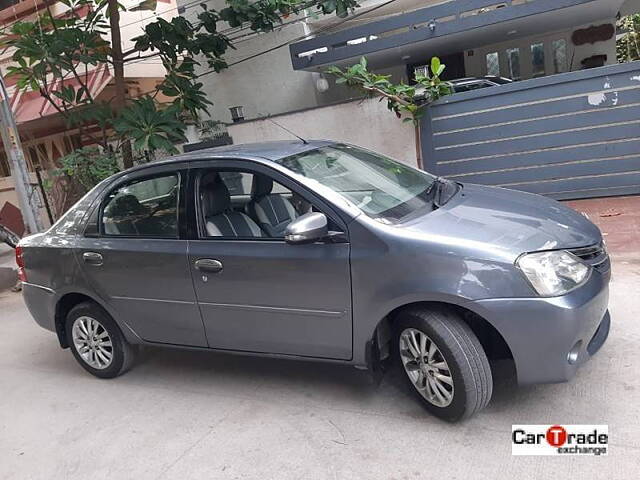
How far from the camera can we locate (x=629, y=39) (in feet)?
52.7

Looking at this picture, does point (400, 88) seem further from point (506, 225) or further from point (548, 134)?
point (506, 225)

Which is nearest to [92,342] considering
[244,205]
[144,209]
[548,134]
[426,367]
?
[144,209]

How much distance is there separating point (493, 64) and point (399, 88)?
278 inches

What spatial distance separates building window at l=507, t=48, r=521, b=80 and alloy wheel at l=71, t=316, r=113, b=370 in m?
12.0

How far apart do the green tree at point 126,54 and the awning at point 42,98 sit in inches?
74.5

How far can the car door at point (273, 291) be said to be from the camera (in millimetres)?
3197

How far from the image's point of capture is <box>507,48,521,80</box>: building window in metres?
13.3

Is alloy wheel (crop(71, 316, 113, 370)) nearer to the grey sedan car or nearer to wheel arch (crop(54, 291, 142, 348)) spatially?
the grey sedan car

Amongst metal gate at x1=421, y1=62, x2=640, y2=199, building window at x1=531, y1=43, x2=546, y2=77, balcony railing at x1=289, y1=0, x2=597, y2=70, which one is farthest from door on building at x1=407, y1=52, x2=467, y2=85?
metal gate at x1=421, y1=62, x2=640, y2=199

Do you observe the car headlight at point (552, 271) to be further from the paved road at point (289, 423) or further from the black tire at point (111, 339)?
the black tire at point (111, 339)

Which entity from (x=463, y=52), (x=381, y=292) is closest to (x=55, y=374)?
(x=381, y=292)

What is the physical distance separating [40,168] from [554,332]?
1160 cm

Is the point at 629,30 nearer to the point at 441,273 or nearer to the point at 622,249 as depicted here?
the point at 622,249

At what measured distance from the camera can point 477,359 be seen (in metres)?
2.89
